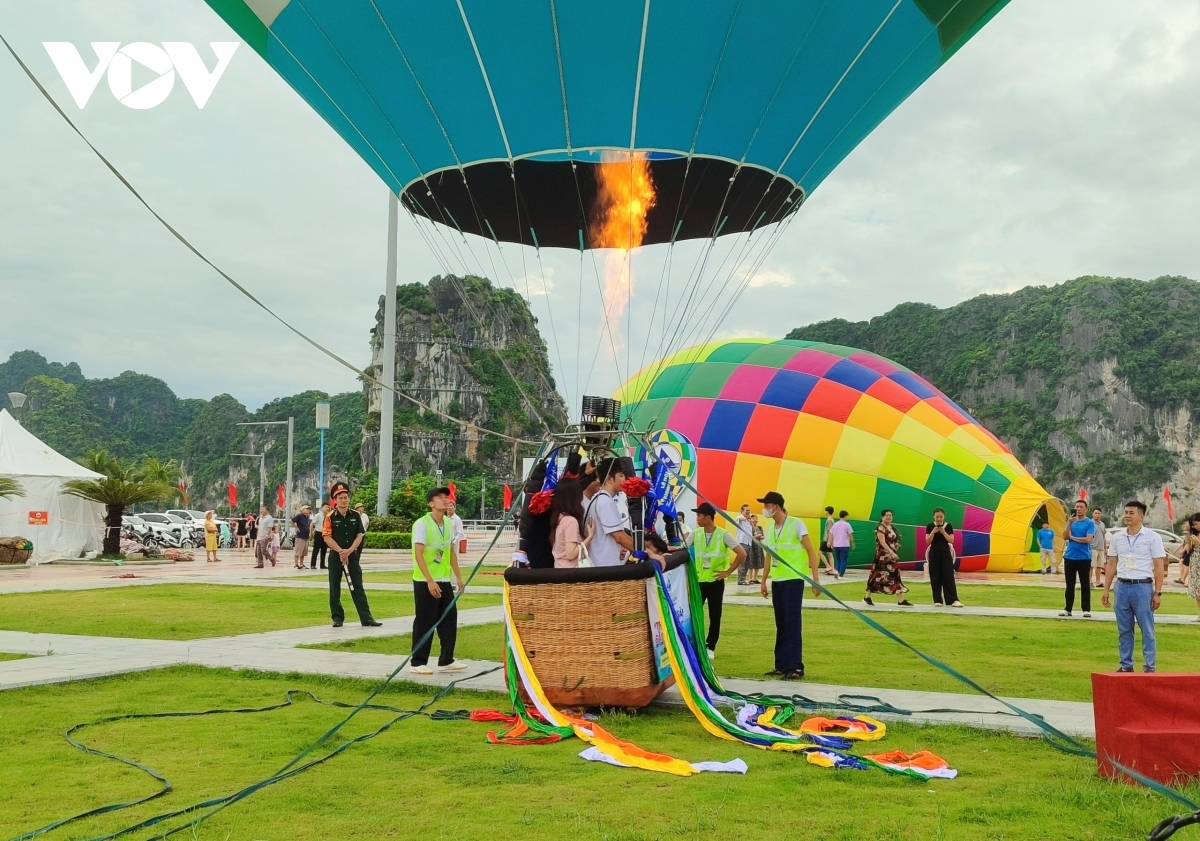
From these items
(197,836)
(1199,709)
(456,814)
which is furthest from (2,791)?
(1199,709)

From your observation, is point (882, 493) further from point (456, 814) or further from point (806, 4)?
point (456, 814)

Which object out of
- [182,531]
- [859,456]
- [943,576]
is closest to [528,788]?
[943,576]

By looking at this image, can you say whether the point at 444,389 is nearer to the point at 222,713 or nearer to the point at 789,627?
the point at 789,627

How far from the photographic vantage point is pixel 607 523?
25.0 feet

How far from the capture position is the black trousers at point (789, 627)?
8680 millimetres

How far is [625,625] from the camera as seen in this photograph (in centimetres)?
706

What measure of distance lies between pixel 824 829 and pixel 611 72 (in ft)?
22.7

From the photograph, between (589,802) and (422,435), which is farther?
(422,435)

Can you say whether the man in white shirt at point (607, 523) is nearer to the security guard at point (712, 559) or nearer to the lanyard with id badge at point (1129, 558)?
the security guard at point (712, 559)

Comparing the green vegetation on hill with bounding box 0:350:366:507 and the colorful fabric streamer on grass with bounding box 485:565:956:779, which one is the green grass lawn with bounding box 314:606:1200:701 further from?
the green vegetation on hill with bounding box 0:350:366:507

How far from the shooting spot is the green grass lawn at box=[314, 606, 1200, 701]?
8648 mm

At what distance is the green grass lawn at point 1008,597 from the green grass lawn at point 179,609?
6.82m

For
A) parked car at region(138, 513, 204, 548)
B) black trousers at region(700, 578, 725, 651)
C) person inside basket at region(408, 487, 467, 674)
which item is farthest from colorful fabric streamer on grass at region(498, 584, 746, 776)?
parked car at region(138, 513, 204, 548)

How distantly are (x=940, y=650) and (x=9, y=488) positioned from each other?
24645 mm
